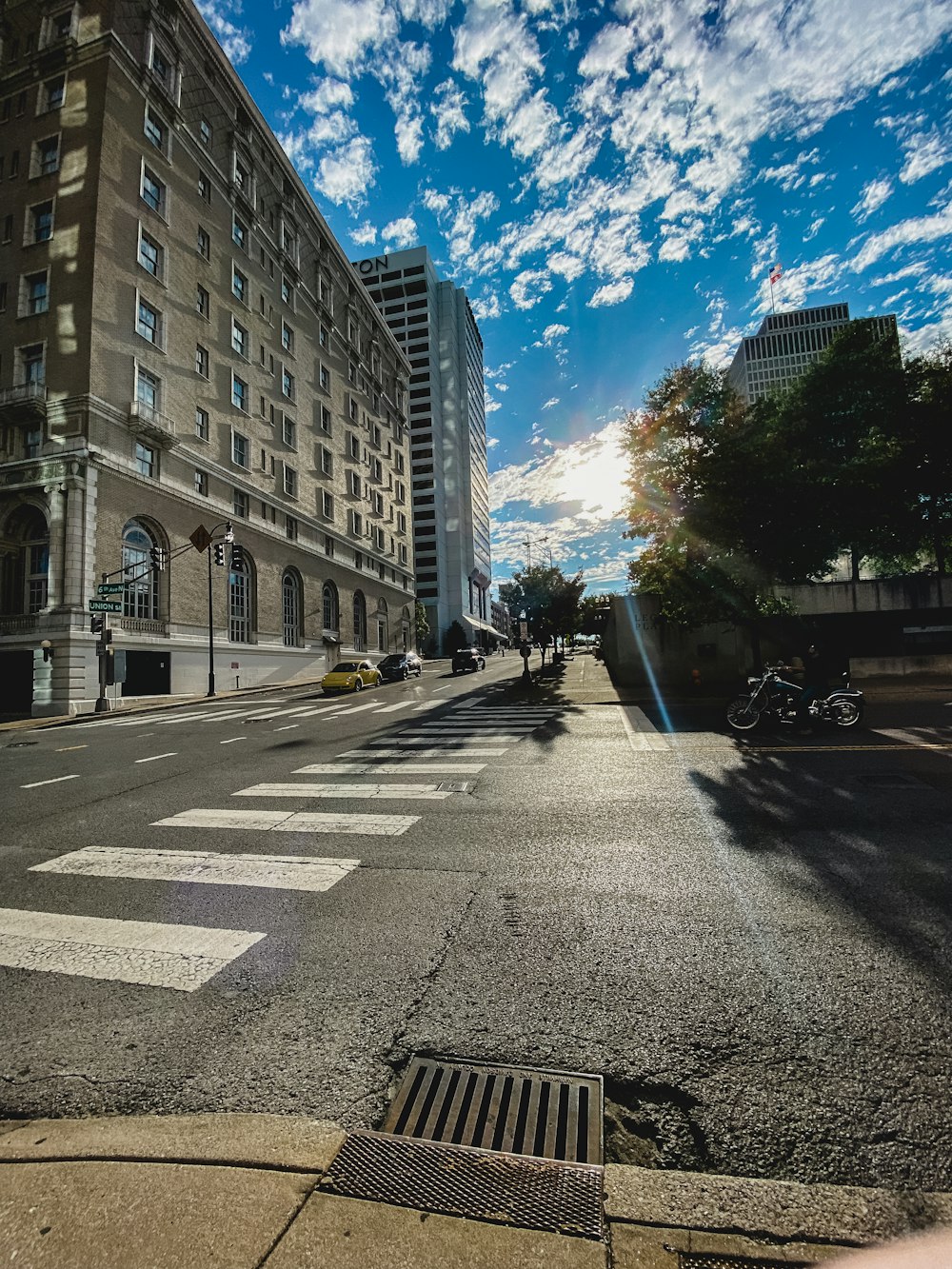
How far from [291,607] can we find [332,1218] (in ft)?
151

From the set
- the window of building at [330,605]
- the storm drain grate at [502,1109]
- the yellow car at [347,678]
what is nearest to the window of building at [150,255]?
the window of building at [330,605]

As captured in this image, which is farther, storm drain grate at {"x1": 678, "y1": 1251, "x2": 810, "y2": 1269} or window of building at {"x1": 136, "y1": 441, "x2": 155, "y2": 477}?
window of building at {"x1": 136, "y1": 441, "x2": 155, "y2": 477}

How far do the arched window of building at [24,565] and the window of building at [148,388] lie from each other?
27.0 ft

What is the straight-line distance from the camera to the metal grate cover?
5.83 feet

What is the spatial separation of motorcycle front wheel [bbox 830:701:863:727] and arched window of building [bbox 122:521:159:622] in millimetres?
30003

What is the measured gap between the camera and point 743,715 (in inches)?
481

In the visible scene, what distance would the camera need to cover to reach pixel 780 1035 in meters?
2.65

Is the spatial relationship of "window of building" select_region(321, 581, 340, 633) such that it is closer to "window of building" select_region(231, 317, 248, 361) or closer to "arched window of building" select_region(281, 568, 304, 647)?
"arched window of building" select_region(281, 568, 304, 647)

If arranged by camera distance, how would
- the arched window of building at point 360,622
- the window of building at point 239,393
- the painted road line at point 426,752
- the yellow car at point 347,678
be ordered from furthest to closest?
1. the arched window of building at point 360,622
2. the window of building at point 239,393
3. the yellow car at point 347,678
4. the painted road line at point 426,752

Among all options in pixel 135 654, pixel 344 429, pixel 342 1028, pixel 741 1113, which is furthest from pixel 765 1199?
pixel 344 429

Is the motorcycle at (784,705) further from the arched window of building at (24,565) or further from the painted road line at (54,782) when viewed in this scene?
the arched window of building at (24,565)

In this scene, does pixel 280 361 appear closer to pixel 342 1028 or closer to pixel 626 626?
pixel 626 626

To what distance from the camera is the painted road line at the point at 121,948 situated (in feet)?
11.3

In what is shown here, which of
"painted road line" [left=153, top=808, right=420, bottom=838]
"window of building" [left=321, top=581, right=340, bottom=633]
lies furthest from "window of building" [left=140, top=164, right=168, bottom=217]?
"painted road line" [left=153, top=808, right=420, bottom=838]
